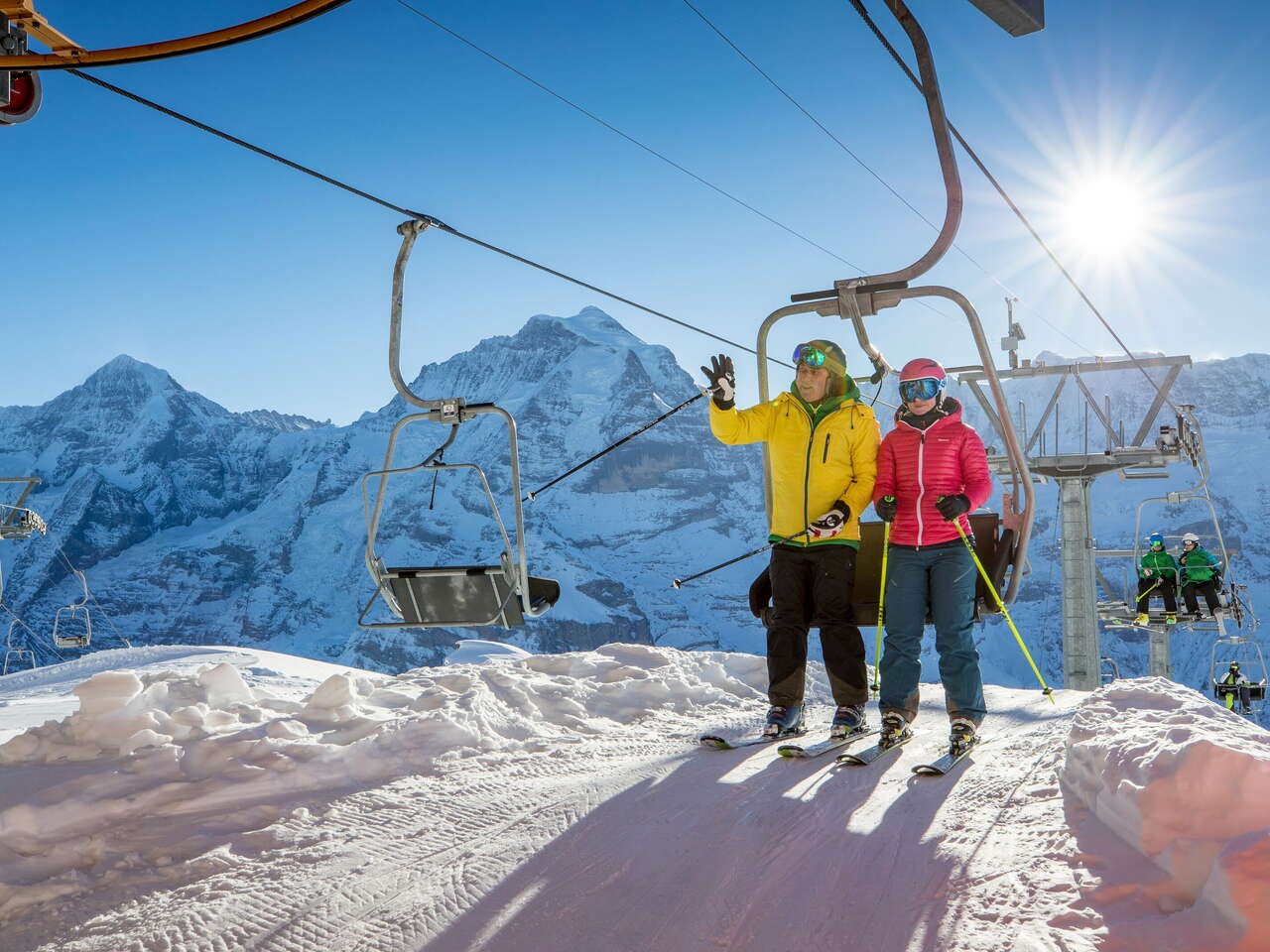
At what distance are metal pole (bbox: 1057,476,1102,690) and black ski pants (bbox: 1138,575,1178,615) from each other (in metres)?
0.85

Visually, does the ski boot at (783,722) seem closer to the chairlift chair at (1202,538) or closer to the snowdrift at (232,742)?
the snowdrift at (232,742)

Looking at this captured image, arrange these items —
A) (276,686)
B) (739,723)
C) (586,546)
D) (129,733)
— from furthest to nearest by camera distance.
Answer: (586,546)
(276,686)
(739,723)
(129,733)

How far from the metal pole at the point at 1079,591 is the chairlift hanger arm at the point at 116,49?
593 inches

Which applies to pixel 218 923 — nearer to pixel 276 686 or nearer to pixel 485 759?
pixel 485 759

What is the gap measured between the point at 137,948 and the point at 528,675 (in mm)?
3621

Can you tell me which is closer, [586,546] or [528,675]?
[528,675]

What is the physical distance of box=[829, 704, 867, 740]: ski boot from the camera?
4.14m

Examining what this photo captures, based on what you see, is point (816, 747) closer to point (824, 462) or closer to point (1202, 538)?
point (824, 462)

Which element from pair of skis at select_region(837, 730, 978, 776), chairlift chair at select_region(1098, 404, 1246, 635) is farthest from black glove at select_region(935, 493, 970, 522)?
chairlift chair at select_region(1098, 404, 1246, 635)

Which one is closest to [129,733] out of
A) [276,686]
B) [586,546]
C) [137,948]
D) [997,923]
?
[137,948]

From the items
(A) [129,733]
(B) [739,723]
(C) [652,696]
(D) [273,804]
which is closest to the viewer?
(D) [273,804]

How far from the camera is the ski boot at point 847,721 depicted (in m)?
4.14

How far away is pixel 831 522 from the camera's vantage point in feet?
13.6

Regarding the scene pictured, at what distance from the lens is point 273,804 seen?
3.78 metres
